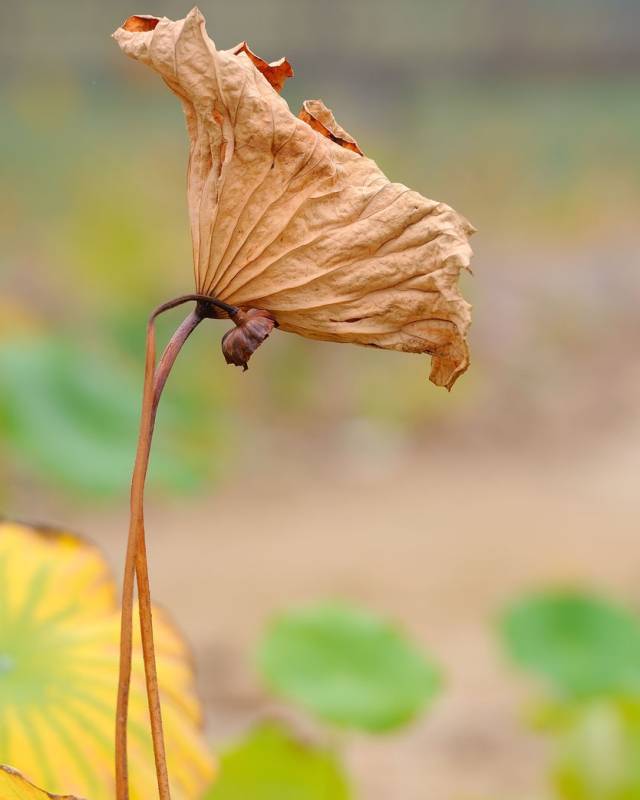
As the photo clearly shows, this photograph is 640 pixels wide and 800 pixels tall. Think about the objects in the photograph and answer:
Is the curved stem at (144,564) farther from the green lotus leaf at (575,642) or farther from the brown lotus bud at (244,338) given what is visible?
the green lotus leaf at (575,642)

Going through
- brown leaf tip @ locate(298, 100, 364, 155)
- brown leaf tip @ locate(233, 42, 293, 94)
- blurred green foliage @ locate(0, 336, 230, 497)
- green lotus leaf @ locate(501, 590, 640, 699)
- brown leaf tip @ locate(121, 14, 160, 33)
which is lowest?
brown leaf tip @ locate(298, 100, 364, 155)

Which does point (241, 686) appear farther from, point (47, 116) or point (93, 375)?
point (47, 116)

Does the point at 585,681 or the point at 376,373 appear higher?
the point at 376,373

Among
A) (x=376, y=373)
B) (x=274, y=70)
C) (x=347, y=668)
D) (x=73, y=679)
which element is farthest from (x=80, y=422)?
(x=376, y=373)

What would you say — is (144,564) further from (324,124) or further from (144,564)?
(324,124)

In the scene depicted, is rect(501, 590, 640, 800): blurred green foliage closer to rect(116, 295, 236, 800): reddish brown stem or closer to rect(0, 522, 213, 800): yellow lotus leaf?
rect(0, 522, 213, 800): yellow lotus leaf

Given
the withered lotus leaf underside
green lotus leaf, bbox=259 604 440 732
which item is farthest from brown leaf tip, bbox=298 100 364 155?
green lotus leaf, bbox=259 604 440 732
